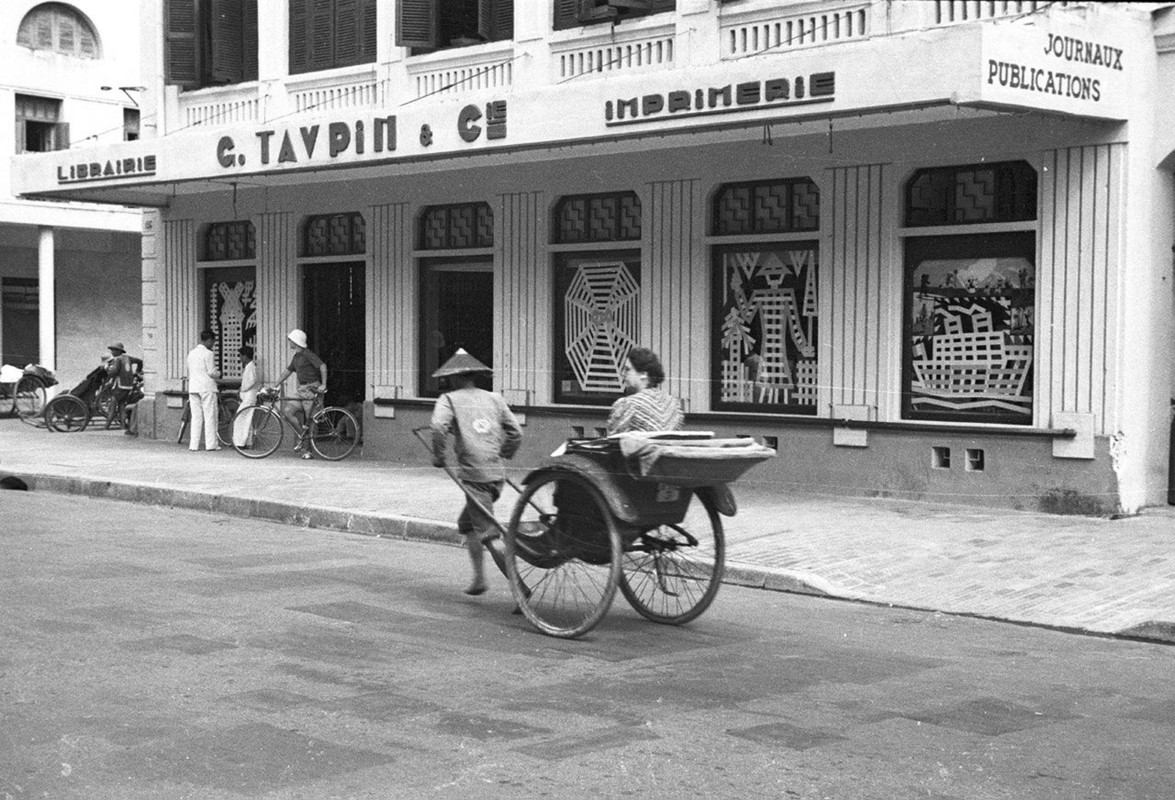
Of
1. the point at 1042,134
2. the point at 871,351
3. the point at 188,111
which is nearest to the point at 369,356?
the point at 188,111

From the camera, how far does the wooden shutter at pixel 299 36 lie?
20750 millimetres

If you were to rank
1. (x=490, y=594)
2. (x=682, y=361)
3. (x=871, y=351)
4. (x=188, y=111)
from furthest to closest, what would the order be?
(x=188, y=111), (x=682, y=361), (x=871, y=351), (x=490, y=594)

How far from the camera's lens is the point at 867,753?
627cm

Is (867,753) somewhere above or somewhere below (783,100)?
below

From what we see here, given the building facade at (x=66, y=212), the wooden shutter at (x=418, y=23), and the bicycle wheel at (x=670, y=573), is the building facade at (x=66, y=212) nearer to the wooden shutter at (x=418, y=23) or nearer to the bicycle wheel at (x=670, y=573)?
the wooden shutter at (x=418, y=23)

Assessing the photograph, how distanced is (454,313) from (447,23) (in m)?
3.45

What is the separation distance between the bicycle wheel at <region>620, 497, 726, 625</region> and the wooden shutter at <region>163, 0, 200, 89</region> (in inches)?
571

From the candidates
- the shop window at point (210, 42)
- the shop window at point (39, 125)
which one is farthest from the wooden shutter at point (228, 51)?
the shop window at point (39, 125)

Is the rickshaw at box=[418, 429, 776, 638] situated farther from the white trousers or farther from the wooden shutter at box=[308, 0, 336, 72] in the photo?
the white trousers

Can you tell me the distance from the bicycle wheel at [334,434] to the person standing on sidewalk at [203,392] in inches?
86.8

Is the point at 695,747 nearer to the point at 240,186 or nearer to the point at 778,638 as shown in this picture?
the point at 778,638

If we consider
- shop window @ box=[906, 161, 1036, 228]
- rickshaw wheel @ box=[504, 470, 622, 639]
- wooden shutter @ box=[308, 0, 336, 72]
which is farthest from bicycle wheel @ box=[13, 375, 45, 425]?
rickshaw wheel @ box=[504, 470, 622, 639]

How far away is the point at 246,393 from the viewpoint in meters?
21.7

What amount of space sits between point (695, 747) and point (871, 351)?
380 inches
